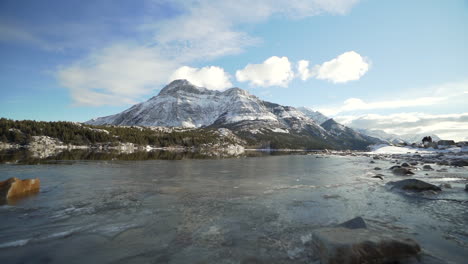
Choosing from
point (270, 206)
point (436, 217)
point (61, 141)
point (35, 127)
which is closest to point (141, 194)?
point (270, 206)

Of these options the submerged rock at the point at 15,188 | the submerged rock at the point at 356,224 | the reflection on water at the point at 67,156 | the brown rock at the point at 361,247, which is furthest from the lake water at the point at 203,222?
the reflection on water at the point at 67,156

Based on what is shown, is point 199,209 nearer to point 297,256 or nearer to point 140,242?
point 140,242

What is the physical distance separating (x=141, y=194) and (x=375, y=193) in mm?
22759

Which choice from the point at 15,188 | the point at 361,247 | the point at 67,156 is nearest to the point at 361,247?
the point at 361,247

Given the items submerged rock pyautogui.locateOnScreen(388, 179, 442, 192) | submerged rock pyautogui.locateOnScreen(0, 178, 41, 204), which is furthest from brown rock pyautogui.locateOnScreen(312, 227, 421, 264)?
submerged rock pyautogui.locateOnScreen(0, 178, 41, 204)

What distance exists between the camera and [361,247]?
337 inches

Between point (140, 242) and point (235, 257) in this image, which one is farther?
point (140, 242)

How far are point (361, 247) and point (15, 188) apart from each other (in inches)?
1001

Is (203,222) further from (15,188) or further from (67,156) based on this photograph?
(67,156)

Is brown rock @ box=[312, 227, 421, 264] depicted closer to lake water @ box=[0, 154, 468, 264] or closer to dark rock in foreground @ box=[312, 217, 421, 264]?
dark rock in foreground @ box=[312, 217, 421, 264]

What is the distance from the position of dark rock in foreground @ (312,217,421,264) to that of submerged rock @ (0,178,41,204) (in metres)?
22.3

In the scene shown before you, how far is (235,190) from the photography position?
23.6 metres

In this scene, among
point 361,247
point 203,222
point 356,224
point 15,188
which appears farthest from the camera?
point 15,188

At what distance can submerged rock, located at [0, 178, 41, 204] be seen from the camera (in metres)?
18.1
